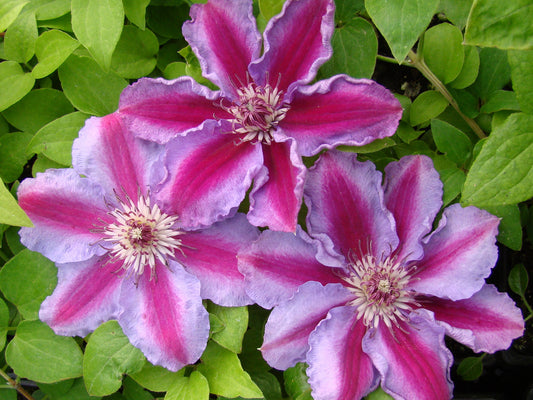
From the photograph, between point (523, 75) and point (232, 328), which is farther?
point (232, 328)

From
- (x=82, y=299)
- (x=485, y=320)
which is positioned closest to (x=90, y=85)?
(x=82, y=299)

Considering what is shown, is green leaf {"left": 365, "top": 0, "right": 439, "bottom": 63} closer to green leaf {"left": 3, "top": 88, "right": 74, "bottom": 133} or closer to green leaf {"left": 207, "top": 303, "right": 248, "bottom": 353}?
green leaf {"left": 207, "top": 303, "right": 248, "bottom": 353}

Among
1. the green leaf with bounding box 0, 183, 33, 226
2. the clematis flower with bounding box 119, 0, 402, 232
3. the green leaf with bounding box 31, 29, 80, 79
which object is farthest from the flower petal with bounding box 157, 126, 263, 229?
the green leaf with bounding box 31, 29, 80, 79

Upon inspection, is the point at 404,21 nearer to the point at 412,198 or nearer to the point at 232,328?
the point at 412,198

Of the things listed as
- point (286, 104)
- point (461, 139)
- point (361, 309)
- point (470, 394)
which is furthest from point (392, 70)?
point (470, 394)

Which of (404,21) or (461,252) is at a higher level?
(404,21)

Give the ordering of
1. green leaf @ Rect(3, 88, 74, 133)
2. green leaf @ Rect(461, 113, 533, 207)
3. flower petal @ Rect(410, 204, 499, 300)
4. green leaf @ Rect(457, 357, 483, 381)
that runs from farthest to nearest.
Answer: green leaf @ Rect(457, 357, 483, 381), green leaf @ Rect(3, 88, 74, 133), flower petal @ Rect(410, 204, 499, 300), green leaf @ Rect(461, 113, 533, 207)
